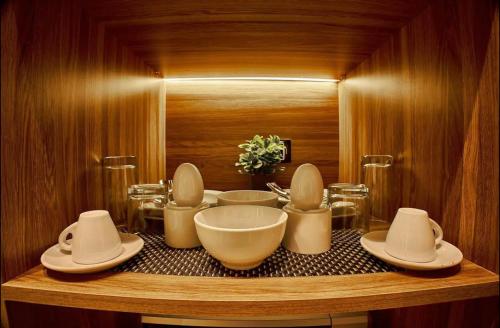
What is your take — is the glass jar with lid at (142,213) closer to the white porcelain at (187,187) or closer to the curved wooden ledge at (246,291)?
the white porcelain at (187,187)

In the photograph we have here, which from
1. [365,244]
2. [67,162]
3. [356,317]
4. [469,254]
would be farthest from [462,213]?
[67,162]

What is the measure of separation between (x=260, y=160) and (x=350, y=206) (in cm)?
35

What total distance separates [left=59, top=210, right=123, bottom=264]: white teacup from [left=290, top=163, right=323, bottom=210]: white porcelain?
0.37 metres

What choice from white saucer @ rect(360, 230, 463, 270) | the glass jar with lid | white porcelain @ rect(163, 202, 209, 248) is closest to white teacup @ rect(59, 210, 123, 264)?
white porcelain @ rect(163, 202, 209, 248)

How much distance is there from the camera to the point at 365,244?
1.69 feet

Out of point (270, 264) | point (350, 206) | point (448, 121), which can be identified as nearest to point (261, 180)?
point (350, 206)

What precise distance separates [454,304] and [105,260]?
0.67 meters

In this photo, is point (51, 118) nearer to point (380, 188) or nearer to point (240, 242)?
point (240, 242)

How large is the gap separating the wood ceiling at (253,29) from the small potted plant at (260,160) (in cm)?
26

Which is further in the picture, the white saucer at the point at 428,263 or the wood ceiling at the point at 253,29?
the wood ceiling at the point at 253,29

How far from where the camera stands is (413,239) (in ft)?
1.46

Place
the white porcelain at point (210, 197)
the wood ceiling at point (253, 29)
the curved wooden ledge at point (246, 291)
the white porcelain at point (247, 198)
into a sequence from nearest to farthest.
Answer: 1. the curved wooden ledge at point (246, 291)
2. the wood ceiling at point (253, 29)
3. the white porcelain at point (247, 198)
4. the white porcelain at point (210, 197)

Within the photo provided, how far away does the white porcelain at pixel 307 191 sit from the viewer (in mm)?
561

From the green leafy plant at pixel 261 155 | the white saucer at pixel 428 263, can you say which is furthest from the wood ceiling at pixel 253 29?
the white saucer at pixel 428 263
